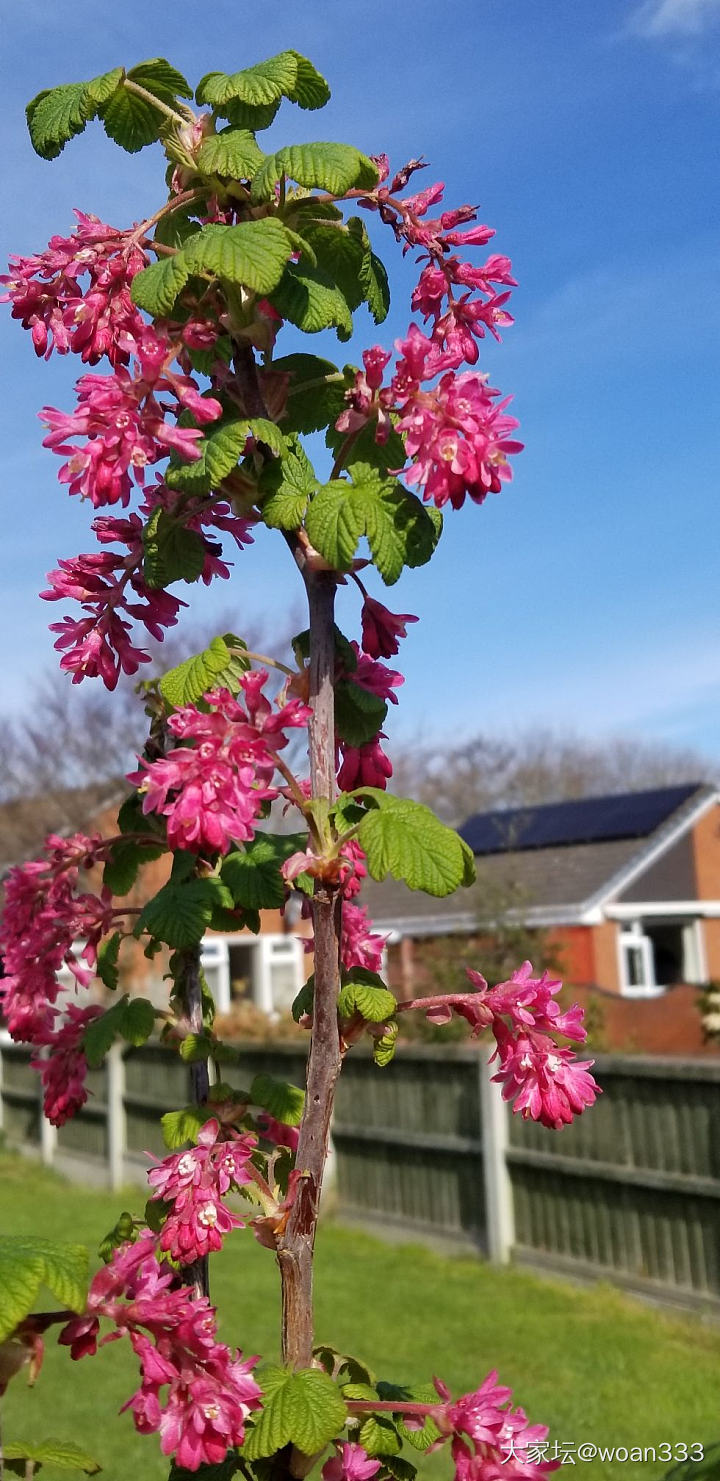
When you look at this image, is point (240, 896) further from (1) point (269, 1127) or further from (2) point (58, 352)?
(2) point (58, 352)

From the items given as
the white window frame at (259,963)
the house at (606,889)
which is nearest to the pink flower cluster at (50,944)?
the house at (606,889)

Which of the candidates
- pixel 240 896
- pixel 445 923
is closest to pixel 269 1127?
pixel 240 896

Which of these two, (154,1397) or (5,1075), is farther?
(5,1075)

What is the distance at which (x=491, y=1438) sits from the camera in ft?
5.57

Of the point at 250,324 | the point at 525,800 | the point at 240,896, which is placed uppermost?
the point at 525,800

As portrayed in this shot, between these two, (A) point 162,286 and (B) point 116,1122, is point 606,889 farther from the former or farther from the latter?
(A) point 162,286

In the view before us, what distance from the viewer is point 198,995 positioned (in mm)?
2336

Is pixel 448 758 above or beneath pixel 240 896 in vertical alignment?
above

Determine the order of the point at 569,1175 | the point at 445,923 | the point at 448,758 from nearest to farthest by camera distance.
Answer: the point at 569,1175 < the point at 445,923 < the point at 448,758

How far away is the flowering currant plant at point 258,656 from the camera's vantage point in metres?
1.61

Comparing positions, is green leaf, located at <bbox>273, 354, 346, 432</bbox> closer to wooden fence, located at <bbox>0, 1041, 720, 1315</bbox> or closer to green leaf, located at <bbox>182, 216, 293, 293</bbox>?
green leaf, located at <bbox>182, 216, 293, 293</bbox>

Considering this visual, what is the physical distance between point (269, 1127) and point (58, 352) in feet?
3.99

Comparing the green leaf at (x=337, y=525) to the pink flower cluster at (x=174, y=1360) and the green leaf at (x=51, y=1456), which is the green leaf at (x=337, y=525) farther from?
the green leaf at (x=51, y=1456)

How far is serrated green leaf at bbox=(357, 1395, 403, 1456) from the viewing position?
179 centimetres
